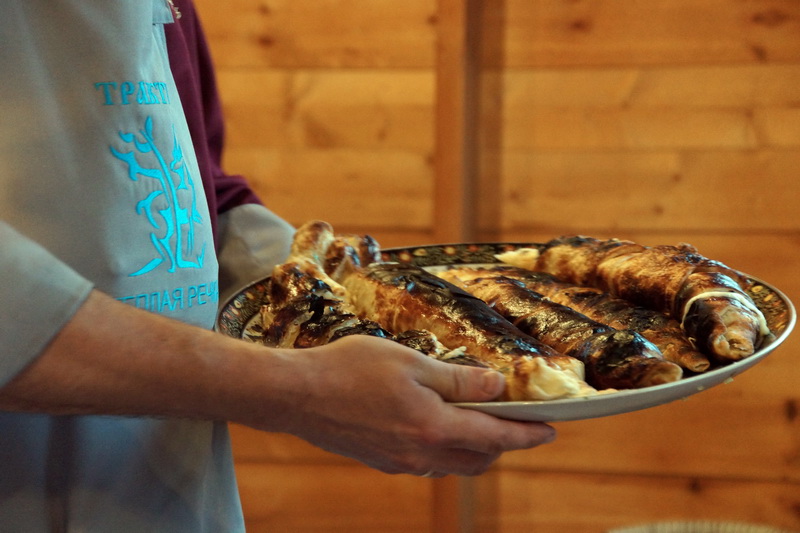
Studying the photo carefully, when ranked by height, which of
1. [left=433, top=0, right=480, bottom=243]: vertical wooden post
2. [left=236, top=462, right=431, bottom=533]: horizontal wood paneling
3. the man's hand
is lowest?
[left=236, top=462, right=431, bottom=533]: horizontal wood paneling

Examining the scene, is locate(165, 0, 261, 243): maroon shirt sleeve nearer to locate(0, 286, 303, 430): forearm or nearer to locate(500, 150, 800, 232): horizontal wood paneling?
locate(0, 286, 303, 430): forearm

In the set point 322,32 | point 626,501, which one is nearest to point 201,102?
point 322,32

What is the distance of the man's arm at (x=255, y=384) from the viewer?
2.04ft

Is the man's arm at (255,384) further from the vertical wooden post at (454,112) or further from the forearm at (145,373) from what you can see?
the vertical wooden post at (454,112)

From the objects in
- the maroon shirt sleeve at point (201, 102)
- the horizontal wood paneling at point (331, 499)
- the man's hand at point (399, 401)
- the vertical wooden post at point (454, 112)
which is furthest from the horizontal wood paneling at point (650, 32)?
the man's hand at point (399, 401)

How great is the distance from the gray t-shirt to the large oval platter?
0.05 meters

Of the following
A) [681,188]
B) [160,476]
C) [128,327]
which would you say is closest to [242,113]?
[681,188]

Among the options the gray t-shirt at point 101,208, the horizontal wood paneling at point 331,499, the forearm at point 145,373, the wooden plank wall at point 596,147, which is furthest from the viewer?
the horizontal wood paneling at point 331,499

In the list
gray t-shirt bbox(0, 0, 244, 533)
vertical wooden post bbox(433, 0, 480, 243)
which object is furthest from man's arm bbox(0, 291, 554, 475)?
vertical wooden post bbox(433, 0, 480, 243)

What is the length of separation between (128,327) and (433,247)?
0.57 metres

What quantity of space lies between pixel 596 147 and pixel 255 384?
1.56 meters

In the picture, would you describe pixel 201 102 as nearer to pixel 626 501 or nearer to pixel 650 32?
pixel 650 32

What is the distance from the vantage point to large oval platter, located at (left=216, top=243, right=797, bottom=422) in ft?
2.07

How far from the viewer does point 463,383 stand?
2.12 ft
